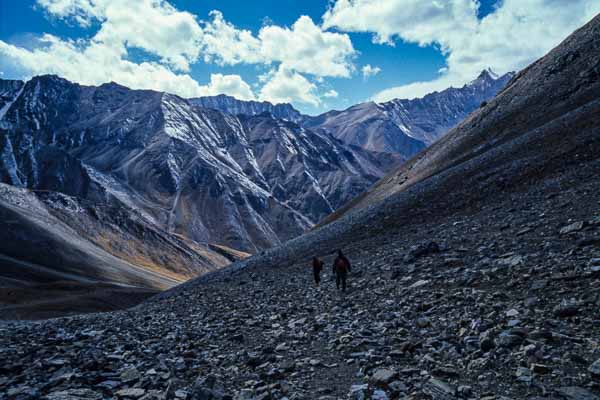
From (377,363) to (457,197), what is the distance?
91.6 ft

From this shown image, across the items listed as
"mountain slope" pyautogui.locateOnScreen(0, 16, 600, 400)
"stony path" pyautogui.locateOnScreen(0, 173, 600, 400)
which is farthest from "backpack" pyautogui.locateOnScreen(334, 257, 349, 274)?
"mountain slope" pyautogui.locateOnScreen(0, 16, 600, 400)

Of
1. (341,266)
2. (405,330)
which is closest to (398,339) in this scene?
(405,330)

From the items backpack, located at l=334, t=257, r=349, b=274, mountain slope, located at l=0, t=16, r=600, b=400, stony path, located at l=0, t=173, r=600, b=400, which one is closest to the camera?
stony path, located at l=0, t=173, r=600, b=400

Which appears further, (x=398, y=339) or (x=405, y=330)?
(x=405, y=330)

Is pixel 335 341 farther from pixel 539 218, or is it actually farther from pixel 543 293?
pixel 539 218

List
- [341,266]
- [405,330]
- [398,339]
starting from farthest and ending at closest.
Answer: [341,266] < [405,330] < [398,339]

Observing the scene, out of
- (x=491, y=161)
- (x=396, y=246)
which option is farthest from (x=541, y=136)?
(x=396, y=246)

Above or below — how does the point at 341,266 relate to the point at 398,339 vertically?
above

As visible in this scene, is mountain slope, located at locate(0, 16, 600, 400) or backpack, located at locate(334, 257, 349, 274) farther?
backpack, located at locate(334, 257, 349, 274)

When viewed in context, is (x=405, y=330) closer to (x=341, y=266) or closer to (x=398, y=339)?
(x=398, y=339)

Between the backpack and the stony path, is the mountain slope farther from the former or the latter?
the backpack

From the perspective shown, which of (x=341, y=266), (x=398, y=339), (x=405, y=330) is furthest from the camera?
(x=341, y=266)

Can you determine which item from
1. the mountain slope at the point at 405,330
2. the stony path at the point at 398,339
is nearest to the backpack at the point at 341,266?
the stony path at the point at 398,339

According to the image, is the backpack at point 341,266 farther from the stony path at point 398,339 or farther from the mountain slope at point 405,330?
the mountain slope at point 405,330
